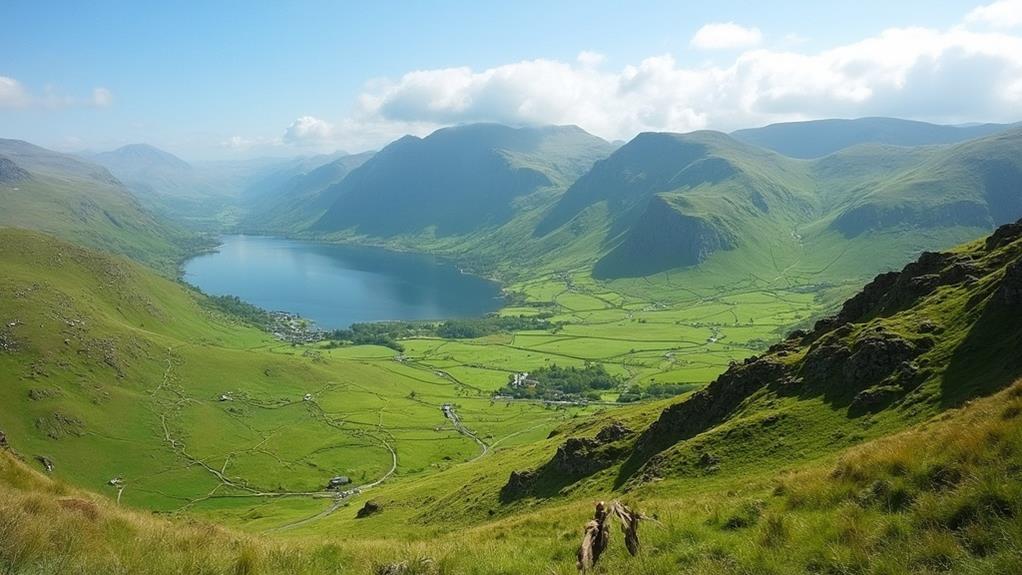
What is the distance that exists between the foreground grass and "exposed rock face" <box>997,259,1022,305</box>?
1989 cm

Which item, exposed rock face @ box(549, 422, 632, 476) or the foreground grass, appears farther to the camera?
exposed rock face @ box(549, 422, 632, 476)

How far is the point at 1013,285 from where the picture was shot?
3073 cm

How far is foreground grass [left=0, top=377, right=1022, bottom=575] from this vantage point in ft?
32.8

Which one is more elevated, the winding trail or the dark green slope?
the dark green slope

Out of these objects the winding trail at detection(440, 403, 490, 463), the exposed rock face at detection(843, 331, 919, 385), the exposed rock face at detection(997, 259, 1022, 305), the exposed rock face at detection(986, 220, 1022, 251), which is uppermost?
the exposed rock face at detection(986, 220, 1022, 251)

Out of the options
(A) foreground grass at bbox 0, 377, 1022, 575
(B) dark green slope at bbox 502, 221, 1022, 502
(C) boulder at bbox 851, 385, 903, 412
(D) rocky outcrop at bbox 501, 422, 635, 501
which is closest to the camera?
(A) foreground grass at bbox 0, 377, 1022, 575

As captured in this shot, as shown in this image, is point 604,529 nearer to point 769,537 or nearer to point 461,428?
point 769,537

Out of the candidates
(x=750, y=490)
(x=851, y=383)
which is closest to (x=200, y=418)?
(x=851, y=383)

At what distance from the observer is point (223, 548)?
13.0 metres

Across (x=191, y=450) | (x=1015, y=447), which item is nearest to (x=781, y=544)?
(x=1015, y=447)

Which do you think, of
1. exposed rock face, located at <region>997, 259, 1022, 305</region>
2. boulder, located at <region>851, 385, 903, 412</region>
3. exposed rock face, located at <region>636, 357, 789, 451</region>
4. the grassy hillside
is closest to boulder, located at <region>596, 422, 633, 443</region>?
exposed rock face, located at <region>636, 357, 789, 451</region>

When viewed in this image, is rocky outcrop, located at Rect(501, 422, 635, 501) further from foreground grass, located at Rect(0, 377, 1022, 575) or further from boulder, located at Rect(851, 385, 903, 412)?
foreground grass, located at Rect(0, 377, 1022, 575)

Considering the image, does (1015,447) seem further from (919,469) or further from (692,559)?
(692,559)

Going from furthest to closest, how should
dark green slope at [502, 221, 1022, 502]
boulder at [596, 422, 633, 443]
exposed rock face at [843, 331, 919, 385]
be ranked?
1. boulder at [596, 422, 633, 443]
2. exposed rock face at [843, 331, 919, 385]
3. dark green slope at [502, 221, 1022, 502]
